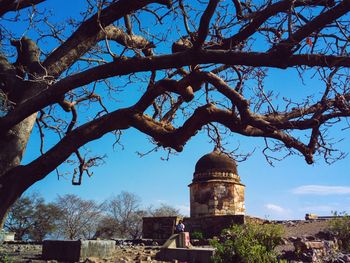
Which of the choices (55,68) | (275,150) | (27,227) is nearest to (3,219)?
(55,68)

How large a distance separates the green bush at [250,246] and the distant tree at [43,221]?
36.2m

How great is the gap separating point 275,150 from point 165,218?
16.2 m

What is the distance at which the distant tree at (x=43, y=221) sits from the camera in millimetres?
39312

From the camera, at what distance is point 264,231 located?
23.6 feet

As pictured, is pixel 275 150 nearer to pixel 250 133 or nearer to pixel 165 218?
pixel 250 133

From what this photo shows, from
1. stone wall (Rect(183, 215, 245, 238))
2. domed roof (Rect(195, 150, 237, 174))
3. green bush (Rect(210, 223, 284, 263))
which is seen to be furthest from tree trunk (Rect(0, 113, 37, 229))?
domed roof (Rect(195, 150, 237, 174))

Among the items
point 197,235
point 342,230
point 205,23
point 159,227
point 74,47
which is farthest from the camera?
point 159,227

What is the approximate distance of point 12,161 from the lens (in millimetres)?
5332

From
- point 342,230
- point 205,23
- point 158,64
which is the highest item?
point 205,23

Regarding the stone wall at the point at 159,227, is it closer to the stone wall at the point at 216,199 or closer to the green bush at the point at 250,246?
the stone wall at the point at 216,199

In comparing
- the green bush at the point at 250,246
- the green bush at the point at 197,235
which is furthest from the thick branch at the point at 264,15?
the green bush at the point at 197,235

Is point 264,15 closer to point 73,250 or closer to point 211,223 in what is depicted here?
point 73,250

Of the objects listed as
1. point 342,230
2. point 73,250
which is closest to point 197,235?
point 342,230

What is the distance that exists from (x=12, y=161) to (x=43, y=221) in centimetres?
3778
